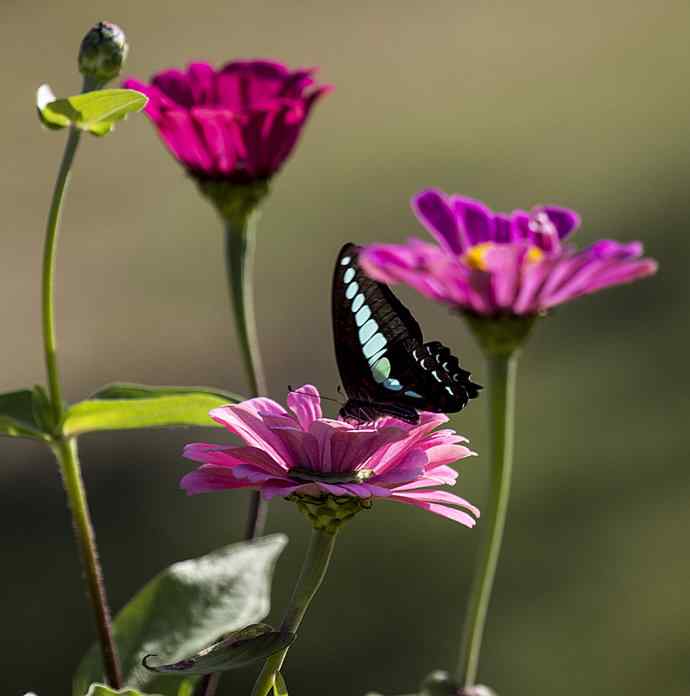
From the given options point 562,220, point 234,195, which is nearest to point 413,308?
point 234,195

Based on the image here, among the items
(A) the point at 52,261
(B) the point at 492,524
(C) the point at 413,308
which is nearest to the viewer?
(B) the point at 492,524

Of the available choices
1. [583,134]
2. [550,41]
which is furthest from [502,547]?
[550,41]

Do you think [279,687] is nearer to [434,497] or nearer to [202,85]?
[434,497]

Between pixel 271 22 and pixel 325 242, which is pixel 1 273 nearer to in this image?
pixel 325 242

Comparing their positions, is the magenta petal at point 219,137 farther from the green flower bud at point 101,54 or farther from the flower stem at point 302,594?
the flower stem at point 302,594

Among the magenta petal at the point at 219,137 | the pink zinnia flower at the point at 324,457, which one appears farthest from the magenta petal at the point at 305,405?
the magenta petal at the point at 219,137

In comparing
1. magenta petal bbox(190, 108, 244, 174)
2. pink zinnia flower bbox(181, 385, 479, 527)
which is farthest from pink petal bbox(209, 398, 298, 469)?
magenta petal bbox(190, 108, 244, 174)
